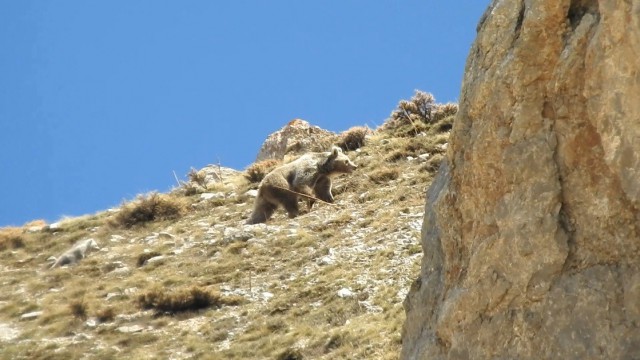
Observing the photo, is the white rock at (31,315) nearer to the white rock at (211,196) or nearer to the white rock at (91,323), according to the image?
the white rock at (91,323)

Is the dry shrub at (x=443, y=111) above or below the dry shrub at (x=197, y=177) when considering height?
below

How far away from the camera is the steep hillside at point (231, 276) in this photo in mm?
12328

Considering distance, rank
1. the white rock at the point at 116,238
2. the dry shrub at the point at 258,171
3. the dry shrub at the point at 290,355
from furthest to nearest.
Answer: the dry shrub at the point at 258,171 < the white rock at the point at 116,238 < the dry shrub at the point at 290,355

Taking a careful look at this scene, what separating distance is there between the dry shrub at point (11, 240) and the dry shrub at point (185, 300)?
856 cm

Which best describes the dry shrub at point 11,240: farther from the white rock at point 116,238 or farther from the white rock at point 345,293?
the white rock at point 345,293

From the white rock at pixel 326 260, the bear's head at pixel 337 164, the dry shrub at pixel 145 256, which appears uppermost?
the bear's head at pixel 337 164

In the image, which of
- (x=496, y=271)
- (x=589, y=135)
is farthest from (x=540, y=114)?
(x=496, y=271)

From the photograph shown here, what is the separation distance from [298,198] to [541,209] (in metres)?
14.7

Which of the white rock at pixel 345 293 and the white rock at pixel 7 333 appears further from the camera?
the white rock at pixel 7 333

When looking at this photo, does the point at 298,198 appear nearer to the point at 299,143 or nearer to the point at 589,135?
the point at 299,143

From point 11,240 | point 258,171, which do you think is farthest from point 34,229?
point 258,171

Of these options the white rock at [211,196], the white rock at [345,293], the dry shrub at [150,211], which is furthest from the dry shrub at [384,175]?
the white rock at [345,293]

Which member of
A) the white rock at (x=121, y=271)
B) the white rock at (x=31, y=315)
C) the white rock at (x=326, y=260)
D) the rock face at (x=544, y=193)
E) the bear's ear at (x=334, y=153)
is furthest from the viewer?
the bear's ear at (x=334, y=153)

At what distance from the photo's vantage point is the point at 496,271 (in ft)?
16.3
